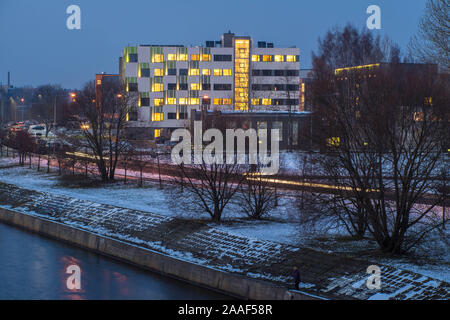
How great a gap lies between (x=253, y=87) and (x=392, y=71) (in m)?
74.9

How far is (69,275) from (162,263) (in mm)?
4236

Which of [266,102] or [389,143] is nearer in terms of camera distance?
[389,143]

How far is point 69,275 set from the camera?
82.9 ft

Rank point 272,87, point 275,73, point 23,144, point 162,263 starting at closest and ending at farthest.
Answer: point 162,263 < point 23,144 < point 272,87 < point 275,73

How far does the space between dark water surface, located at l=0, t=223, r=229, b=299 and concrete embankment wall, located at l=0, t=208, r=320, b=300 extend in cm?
35

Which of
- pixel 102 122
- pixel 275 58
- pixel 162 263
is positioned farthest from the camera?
pixel 275 58

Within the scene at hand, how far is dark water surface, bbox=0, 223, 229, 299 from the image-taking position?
73.5ft

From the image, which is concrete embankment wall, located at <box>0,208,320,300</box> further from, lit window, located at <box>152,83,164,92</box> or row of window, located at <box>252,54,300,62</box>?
row of window, located at <box>252,54,300,62</box>

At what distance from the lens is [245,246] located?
24.4 meters

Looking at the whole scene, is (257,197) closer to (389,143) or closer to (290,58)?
(389,143)

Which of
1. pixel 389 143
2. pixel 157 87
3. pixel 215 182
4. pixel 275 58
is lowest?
pixel 215 182

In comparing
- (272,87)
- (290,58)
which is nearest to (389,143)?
(272,87)

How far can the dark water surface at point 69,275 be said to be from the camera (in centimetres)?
2241
